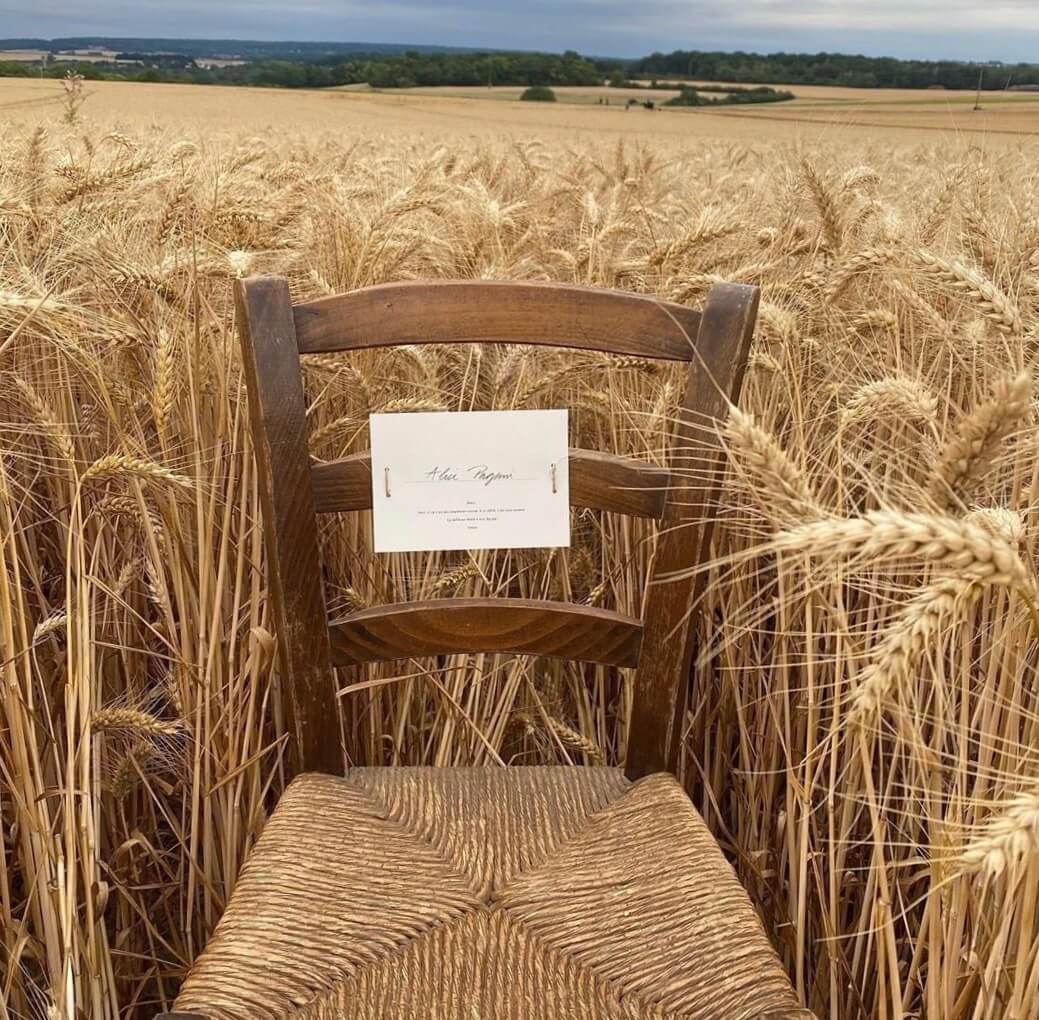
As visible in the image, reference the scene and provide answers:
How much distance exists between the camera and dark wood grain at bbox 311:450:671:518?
1.00m

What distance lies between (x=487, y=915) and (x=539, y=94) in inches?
885

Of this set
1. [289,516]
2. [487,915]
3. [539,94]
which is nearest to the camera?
[487,915]

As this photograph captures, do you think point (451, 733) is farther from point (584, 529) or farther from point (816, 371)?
point (816, 371)

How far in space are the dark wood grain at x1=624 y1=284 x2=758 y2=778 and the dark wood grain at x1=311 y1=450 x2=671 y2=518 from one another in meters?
0.03

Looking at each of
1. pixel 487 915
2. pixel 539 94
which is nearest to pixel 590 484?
pixel 487 915

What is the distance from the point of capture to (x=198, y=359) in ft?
3.66

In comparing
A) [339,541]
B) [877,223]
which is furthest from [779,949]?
[877,223]

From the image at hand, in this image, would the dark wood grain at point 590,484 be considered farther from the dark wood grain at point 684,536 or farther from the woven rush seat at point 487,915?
the woven rush seat at point 487,915

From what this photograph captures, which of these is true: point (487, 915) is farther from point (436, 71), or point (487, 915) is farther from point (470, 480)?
point (436, 71)

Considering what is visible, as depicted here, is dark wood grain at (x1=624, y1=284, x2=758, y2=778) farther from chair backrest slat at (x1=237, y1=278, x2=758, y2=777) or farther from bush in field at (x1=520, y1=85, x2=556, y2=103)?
bush in field at (x1=520, y1=85, x2=556, y2=103)

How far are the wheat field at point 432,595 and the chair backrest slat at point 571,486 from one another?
0.07 m

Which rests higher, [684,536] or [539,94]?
[539,94]

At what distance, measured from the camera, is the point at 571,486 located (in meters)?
1.03

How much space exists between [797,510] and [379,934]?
1.69 ft
